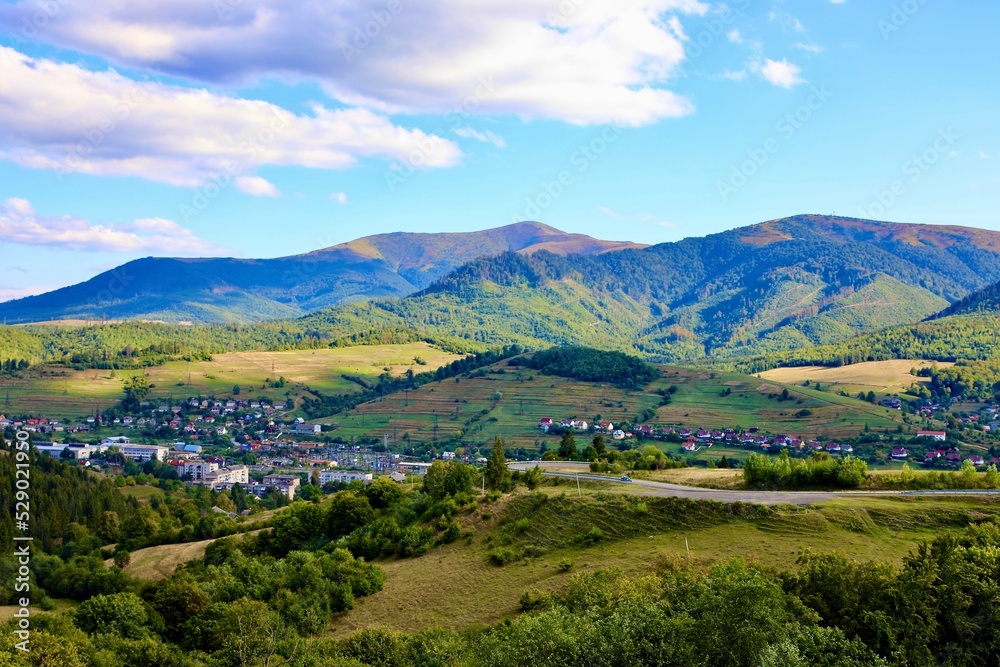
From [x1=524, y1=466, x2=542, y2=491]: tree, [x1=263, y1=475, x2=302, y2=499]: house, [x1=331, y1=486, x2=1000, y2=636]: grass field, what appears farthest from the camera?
[x1=263, y1=475, x2=302, y2=499]: house

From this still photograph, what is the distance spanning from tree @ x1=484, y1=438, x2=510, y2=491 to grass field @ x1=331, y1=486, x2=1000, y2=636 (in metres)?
8.37

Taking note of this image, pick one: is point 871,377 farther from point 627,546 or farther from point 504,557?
point 504,557

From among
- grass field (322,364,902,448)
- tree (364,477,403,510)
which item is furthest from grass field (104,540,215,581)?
grass field (322,364,902,448)

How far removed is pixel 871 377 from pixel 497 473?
494ft

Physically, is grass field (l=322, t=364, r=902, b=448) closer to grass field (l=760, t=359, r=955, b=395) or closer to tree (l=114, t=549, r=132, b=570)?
grass field (l=760, t=359, r=955, b=395)

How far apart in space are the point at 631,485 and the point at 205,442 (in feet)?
416

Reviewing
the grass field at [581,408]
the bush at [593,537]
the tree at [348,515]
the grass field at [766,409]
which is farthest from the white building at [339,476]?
the bush at [593,537]

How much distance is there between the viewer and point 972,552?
29.3 metres

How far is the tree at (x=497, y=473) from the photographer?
186 ft

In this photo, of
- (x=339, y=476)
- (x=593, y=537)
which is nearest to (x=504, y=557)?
(x=593, y=537)

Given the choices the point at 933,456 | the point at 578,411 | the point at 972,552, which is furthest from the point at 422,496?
the point at 578,411

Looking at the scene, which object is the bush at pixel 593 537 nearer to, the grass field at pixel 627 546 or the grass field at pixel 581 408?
the grass field at pixel 627 546

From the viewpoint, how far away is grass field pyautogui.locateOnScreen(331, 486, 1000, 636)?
121ft

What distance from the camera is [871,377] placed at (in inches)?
7156
